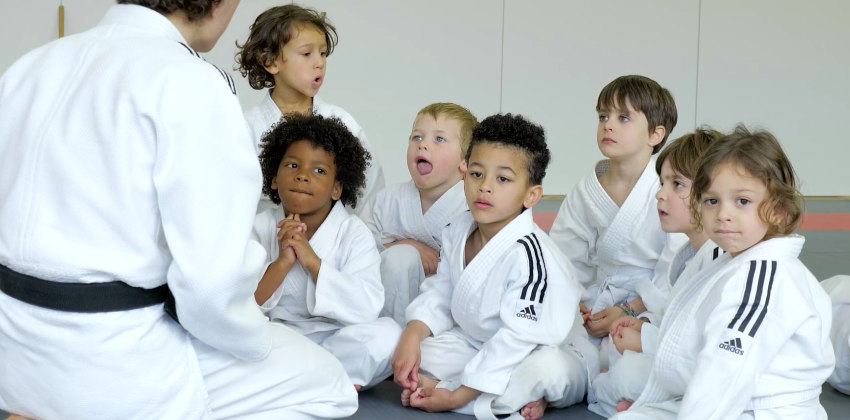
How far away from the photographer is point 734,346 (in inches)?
78.1

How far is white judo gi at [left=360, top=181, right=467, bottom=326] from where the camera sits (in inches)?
125

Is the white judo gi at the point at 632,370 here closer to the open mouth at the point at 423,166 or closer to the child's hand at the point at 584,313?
the child's hand at the point at 584,313

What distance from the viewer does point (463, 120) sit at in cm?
348

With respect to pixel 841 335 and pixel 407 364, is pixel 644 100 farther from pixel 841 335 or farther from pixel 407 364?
pixel 407 364

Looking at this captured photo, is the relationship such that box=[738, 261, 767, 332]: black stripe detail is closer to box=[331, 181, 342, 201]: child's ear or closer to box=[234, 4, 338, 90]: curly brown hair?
box=[331, 181, 342, 201]: child's ear

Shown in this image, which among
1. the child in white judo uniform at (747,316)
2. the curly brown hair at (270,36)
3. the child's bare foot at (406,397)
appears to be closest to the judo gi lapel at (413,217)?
the curly brown hair at (270,36)

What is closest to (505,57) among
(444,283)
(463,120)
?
(463,120)

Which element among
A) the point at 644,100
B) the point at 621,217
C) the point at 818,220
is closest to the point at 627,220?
the point at 621,217

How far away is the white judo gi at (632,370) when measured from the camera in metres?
2.49

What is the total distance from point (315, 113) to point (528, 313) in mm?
1365

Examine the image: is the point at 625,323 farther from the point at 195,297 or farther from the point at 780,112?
the point at 780,112

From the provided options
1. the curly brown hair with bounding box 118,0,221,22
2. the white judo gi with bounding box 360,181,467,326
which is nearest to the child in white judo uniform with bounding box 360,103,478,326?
the white judo gi with bounding box 360,181,467,326

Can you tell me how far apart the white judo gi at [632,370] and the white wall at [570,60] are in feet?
15.3

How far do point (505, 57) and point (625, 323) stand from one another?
4.89 meters
